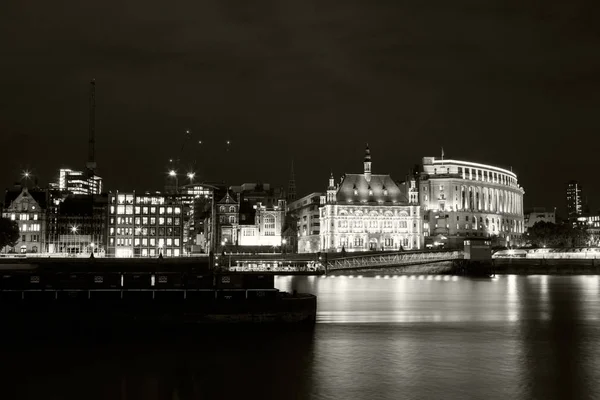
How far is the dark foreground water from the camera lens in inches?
1046

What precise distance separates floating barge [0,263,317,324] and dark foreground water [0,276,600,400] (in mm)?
2213

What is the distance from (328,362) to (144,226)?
136 meters

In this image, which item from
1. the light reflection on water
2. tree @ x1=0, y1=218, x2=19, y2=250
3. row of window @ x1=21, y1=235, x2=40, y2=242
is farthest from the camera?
row of window @ x1=21, y1=235, x2=40, y2=242

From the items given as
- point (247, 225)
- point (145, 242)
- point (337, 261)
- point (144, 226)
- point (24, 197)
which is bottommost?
point (337, 261)

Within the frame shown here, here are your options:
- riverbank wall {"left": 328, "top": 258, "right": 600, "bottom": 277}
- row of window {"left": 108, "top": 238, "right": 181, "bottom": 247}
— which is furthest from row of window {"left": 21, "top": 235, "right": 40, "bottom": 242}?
riverbank wall {"left": 328, "top": 258, "right": 600, "bottom": 277}

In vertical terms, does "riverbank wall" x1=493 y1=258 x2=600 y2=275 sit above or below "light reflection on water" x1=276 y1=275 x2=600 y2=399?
above

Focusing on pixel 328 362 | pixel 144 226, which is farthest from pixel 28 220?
pixel 328 362

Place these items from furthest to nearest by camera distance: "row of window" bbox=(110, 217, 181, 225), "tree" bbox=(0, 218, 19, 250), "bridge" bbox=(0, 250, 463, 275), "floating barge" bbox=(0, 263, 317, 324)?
"row of window" bbox=(110, 217, 181, 225), "tree" bbox=(0, 218, 19, 250), "bridge" bbox=(0, 250, 463, 275), "floating barge" bbox=(0, 263, 317, 324)

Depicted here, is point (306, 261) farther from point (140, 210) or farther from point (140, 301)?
point (140, 301)

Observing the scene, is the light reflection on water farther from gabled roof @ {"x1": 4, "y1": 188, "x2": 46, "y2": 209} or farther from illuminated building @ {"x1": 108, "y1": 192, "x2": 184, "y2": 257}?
gabled roof @ {"x1": 4, "y1": 188, "x2": 46, "y2": 209}

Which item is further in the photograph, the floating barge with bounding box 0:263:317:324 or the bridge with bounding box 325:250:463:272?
the bridge with bounding box 325:250:463:272

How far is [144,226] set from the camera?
16288cm

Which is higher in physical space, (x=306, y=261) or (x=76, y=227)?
(x=76, y=227)

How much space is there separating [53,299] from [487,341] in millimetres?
27846
